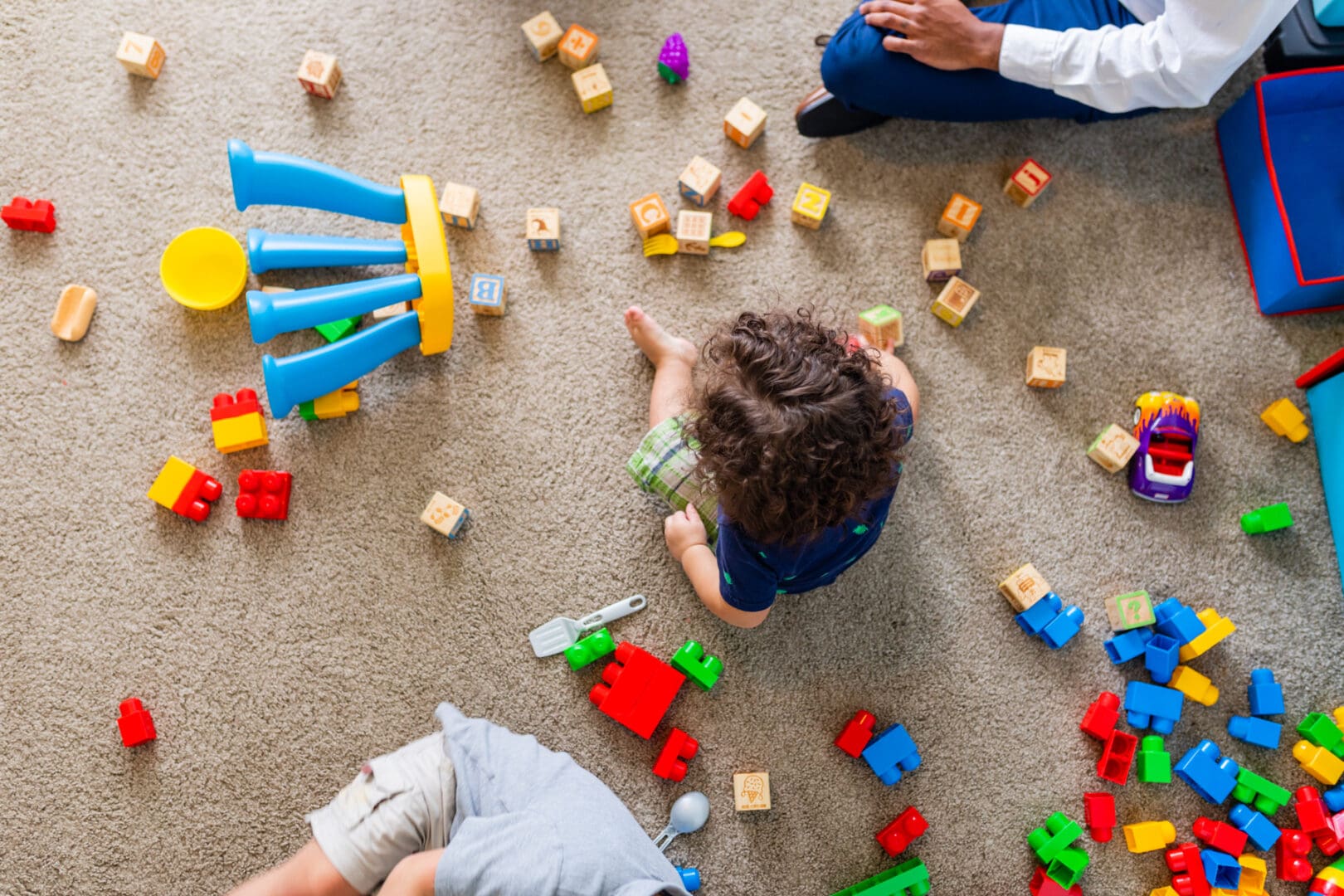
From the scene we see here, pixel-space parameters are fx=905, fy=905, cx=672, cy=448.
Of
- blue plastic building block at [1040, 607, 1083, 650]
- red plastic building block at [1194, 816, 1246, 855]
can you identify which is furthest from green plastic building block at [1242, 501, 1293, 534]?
red plastic building block at [1194, 816, 1246, 855]

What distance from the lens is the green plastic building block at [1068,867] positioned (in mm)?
1013

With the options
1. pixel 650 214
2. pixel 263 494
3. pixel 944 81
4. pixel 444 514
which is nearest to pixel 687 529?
pixel 444 514

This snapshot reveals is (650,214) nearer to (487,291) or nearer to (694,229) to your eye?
(694,229)

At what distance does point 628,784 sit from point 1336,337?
1033mm

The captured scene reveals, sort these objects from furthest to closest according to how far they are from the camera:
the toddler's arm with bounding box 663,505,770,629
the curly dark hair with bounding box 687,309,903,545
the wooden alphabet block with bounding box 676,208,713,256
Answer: the wooden alphabet block with bounding box 676,208,713,256 → the toddler's arm with bounding box 663,505,770,629 → the curly dark hair with bounding box 687,309,903,545

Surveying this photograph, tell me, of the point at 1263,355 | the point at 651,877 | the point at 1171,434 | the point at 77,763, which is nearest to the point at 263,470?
the point at 77,763

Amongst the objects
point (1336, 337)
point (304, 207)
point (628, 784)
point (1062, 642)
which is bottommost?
point (628, 784)

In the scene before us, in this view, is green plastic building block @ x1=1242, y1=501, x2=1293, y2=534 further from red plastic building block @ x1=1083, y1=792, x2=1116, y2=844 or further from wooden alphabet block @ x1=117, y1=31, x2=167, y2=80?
wooden alphabet block @ x1=117, y1=31, x2=167, y2=80

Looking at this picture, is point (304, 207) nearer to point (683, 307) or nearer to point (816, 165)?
point (683, 307)

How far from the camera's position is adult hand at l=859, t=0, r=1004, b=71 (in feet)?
3.32

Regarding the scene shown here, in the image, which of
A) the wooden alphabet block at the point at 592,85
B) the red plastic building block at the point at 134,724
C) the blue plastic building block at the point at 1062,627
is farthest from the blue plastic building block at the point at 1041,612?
the red plastic building block at the point at 134,724

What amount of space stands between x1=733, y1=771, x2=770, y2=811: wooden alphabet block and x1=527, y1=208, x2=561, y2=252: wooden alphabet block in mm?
669

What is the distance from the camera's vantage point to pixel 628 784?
104 cm

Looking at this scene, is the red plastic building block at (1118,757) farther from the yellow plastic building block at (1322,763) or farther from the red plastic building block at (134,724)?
the red plastic building block at (134,724)
